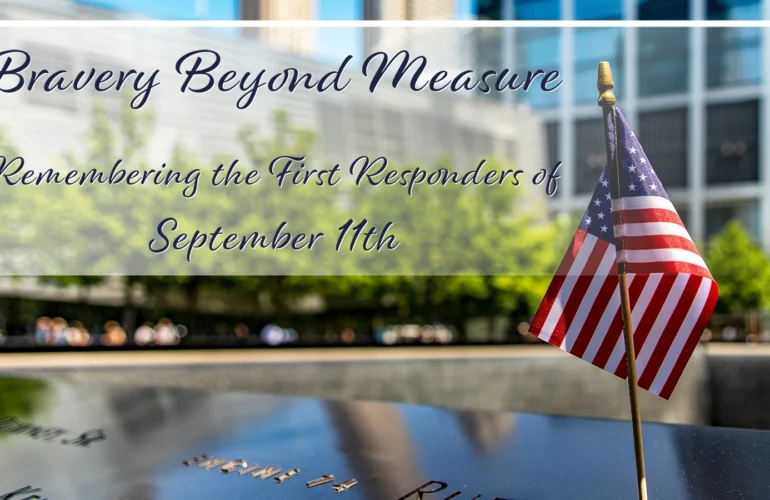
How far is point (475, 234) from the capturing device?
21922mm

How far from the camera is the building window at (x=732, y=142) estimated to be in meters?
31.9

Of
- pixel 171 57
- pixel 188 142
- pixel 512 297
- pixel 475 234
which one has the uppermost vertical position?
pixel 171 57

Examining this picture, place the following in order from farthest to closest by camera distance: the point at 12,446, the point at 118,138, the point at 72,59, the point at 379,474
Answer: the point at 72,59, the point at 118,138, the point at 12,446, the point at 379,474

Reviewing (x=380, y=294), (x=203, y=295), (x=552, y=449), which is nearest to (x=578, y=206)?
(x=380, y=294)

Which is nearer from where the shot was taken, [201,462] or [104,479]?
[104,479]

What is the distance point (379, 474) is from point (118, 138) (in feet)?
50.7

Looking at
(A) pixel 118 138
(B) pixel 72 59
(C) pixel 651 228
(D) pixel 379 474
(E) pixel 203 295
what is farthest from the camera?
(E) pixel 203 295

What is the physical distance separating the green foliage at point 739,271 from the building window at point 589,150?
19.2 ft

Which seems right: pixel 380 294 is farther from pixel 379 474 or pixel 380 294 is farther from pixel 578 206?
pixel 379 474

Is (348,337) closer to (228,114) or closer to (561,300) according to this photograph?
(228,114)

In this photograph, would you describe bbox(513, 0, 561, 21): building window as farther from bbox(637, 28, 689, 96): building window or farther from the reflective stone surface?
the reflective stone surface

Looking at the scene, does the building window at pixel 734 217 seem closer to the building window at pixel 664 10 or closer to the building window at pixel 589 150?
the building window at pixel 589 150

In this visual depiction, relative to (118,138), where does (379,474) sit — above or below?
below

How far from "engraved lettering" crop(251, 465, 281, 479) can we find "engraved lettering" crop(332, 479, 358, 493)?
530mm
